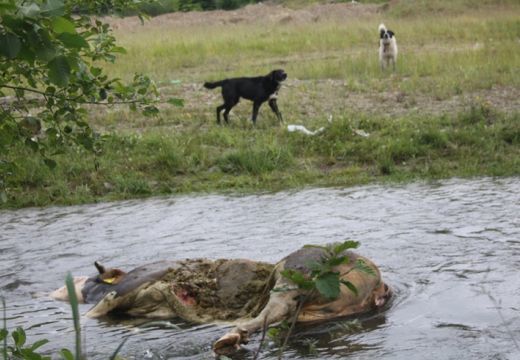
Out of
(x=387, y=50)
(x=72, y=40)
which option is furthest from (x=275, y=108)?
(x=72, y=40)

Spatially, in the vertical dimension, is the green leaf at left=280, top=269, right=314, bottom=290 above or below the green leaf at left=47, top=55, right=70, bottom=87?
below

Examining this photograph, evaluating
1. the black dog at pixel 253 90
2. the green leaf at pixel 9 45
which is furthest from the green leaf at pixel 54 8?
the black dog at pixel 253 90

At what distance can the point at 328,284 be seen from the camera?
4.18 m

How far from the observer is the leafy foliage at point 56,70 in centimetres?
299

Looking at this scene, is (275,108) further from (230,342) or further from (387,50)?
(230,342)

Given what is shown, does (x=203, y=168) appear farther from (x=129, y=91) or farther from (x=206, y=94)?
(x=129, y=91)

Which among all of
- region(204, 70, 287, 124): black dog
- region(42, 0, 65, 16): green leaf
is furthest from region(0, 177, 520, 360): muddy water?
region(204, 70, 287, 124): black dog

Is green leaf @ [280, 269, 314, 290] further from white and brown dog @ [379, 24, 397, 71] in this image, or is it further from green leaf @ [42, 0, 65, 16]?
white and brown dog @ [379, 24, 397, 71]

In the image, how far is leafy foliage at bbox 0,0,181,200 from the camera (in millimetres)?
2988

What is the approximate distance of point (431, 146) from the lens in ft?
38.9

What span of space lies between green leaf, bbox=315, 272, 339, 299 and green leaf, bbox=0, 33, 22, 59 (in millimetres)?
1768

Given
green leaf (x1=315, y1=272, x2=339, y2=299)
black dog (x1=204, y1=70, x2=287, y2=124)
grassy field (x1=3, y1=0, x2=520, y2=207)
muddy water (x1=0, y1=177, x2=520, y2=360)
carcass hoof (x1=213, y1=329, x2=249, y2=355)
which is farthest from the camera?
black dog (x1=204, y1=70, x2=287, y2=124)

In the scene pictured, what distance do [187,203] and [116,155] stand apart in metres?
1.87

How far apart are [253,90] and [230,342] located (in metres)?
9.18
